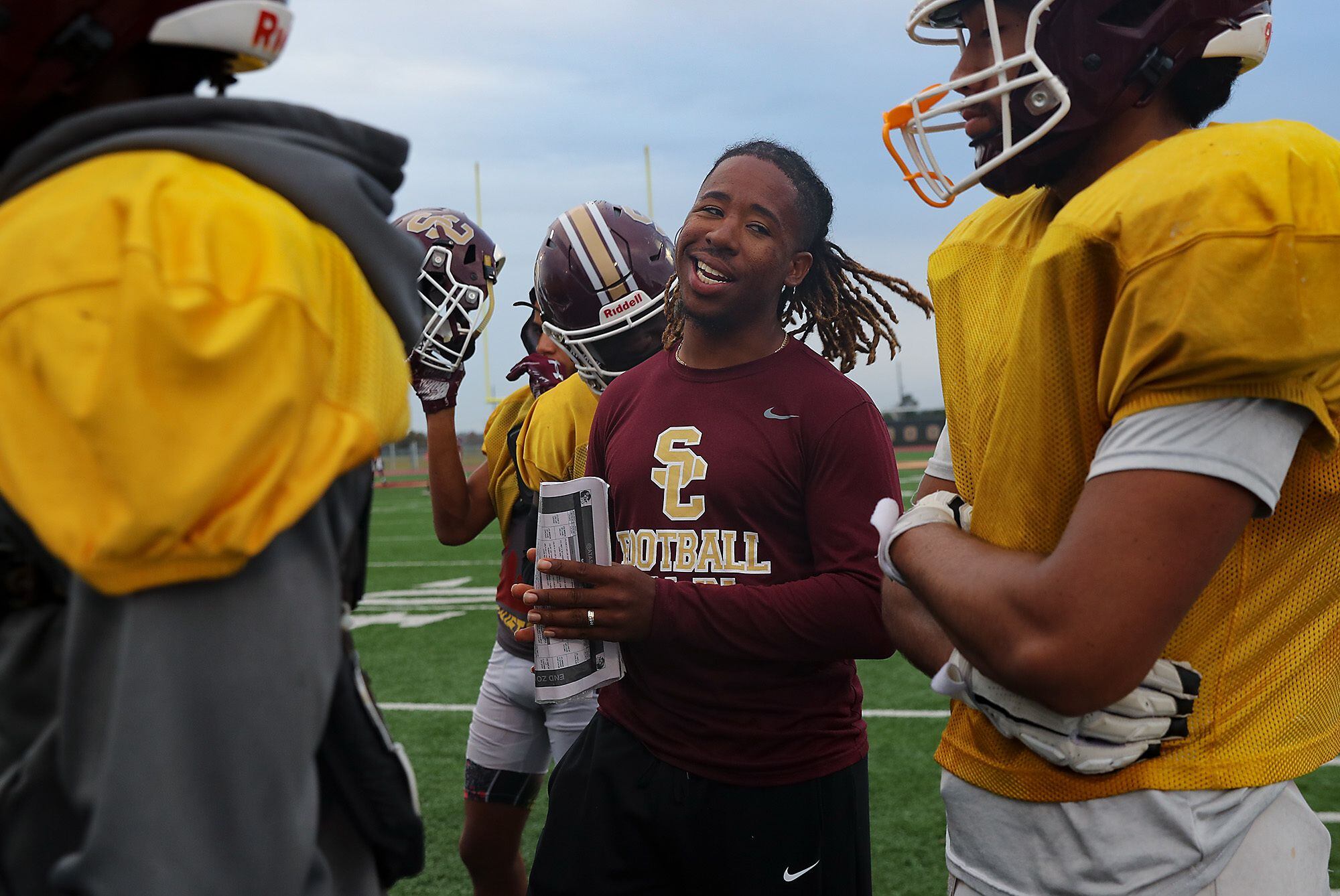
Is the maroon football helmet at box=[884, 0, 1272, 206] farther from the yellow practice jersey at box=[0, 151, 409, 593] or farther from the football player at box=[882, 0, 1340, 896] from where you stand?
the yellow practice jersey at box=[0, 151, 409, 593]

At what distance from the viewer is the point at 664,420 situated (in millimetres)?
2783

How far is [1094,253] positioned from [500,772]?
298 centimetres

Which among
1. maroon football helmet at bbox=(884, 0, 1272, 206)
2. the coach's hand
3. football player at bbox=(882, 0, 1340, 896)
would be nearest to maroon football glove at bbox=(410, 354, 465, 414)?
the coach's hand

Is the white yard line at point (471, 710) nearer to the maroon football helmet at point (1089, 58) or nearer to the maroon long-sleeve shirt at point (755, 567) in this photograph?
the maroon long-sleeve shirt at point (755, 567)

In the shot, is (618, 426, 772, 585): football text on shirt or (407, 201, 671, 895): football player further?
(407, 201, 671, 895): football player

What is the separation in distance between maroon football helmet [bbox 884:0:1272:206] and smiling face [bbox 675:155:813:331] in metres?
1.22

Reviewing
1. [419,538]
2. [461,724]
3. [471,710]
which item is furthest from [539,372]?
[419,538]

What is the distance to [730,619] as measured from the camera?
252cm

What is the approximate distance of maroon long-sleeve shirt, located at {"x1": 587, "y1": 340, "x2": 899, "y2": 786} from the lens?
8.32 feet

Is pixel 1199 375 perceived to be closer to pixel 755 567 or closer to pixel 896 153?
pixel 896 153

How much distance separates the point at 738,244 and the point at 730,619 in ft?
3.17

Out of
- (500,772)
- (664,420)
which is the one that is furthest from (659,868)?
(500,772)

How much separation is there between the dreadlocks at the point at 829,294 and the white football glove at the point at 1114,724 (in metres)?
1.72

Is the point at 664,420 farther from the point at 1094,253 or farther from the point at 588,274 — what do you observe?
the point at 1094,253
